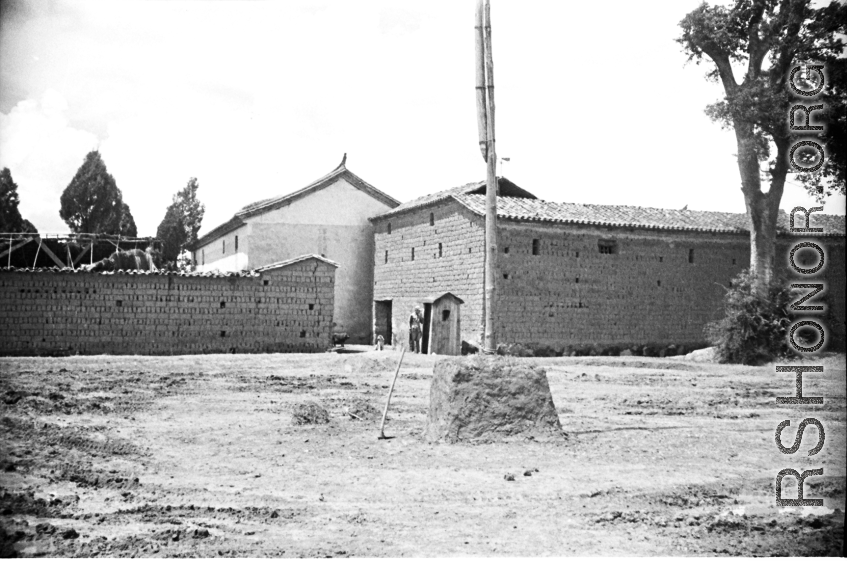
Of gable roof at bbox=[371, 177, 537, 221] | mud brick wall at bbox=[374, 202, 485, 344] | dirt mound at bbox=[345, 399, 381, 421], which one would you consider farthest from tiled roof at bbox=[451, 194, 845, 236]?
dirt mound at bbox=[345, 399, 381, 421]

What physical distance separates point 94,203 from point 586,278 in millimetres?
11727

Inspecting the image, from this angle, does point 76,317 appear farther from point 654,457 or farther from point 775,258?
point 775,258

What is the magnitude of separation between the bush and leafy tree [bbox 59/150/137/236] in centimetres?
1345

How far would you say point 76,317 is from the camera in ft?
54.8

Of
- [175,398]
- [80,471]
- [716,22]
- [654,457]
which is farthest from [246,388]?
[716,22]

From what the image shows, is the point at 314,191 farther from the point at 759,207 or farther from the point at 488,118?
the point at 488,118

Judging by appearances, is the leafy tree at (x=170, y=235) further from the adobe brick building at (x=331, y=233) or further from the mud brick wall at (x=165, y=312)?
the mud brick wall at (x=165, y=312)

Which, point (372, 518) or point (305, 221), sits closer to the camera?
point (372, 518)

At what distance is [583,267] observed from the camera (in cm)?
1892

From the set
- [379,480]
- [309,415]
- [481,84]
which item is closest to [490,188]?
[481,84]

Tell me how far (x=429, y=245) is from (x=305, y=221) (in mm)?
4807

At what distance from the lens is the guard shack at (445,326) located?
18000 mm

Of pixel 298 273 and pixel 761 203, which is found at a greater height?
pixel 761 203

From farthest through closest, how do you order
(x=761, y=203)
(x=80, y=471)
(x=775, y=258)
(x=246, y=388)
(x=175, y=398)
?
(x=775, y=258) → (x=761, y=203) → (x=246, y=388) → (x=175, y=398) → (x=80, y=471)
